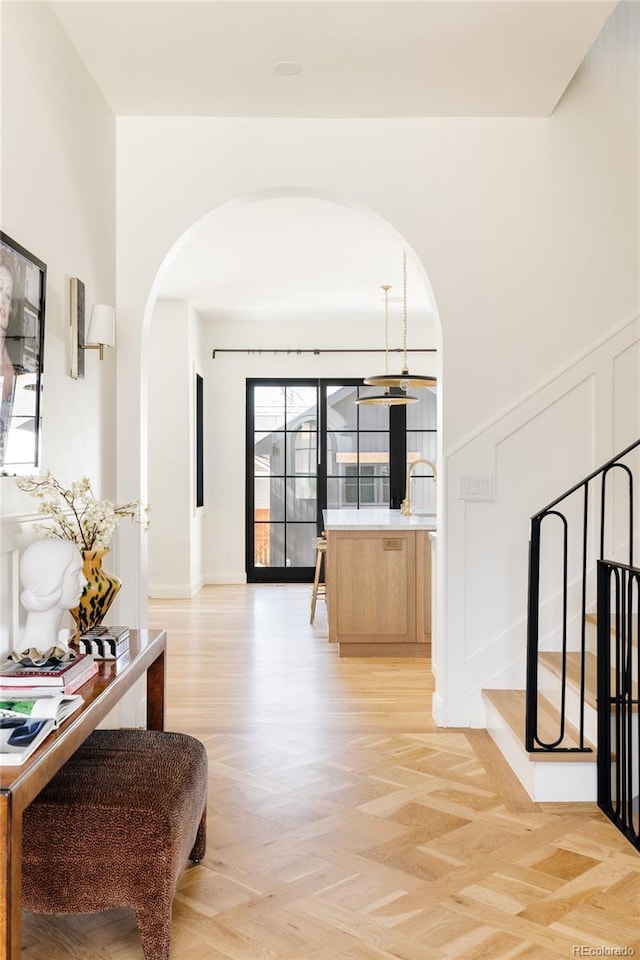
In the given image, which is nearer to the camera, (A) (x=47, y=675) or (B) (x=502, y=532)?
(A) (x=47, y=675)

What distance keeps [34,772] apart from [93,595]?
3.72 ft

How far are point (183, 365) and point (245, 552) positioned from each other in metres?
2.23

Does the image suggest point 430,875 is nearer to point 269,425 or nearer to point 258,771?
point 258,771

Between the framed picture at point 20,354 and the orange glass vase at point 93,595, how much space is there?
356 mm

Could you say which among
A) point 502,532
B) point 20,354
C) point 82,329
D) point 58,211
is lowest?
point 502,532

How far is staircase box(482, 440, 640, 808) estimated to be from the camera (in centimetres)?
287

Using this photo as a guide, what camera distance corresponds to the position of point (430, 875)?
2.42 metres

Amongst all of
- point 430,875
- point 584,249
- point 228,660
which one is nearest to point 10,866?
point 430,875

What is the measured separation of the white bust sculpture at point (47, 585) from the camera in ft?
7.25

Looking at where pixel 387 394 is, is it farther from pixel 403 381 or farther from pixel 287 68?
pixel 287 68

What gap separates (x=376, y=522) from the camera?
5641 mm

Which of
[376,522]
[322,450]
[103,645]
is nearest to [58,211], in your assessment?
[103,645]

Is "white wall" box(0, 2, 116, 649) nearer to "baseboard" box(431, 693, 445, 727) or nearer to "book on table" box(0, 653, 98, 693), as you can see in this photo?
"book on table" box(0, 653, 98, 693)

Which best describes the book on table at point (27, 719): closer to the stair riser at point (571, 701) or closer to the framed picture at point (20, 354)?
the framed picture at point (20, 354)
